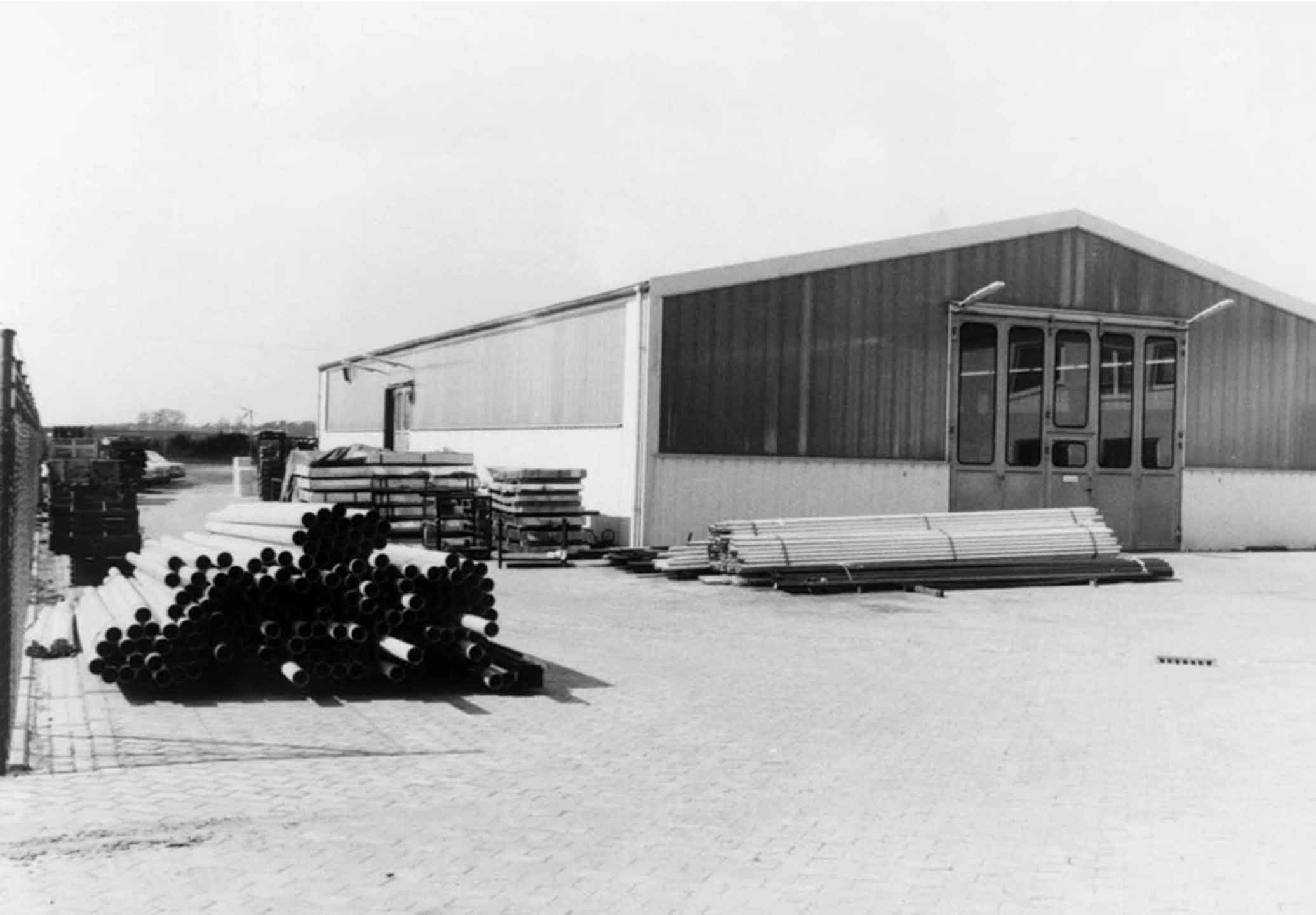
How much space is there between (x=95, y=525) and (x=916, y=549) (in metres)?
11.2

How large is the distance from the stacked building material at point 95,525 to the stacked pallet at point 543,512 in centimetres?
578

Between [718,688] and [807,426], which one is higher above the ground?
[807,426]

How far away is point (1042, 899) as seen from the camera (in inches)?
205

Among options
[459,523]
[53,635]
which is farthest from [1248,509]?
[53,635]

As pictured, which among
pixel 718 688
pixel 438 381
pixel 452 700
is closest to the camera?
pixel 452 700

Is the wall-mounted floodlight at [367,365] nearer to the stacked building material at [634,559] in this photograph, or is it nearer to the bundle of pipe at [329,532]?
the stacked building material at [634,559]

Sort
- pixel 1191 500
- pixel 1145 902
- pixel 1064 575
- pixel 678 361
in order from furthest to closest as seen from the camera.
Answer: pixel 1191 500, pixel 678 361, pixel 1064 575, pixel 1145 902

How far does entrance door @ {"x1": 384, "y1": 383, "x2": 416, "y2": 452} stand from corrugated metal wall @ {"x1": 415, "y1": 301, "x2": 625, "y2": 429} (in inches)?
27.4

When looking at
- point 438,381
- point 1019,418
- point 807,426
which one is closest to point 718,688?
point 807,426

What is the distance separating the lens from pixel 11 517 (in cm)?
783

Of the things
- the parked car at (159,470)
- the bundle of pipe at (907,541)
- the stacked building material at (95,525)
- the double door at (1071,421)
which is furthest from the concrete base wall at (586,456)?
the parked car at (159,470)

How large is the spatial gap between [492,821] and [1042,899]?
8.49ft

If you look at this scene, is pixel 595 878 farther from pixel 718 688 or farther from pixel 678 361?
pixel 678 361

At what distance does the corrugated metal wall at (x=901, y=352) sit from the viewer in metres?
20.9
